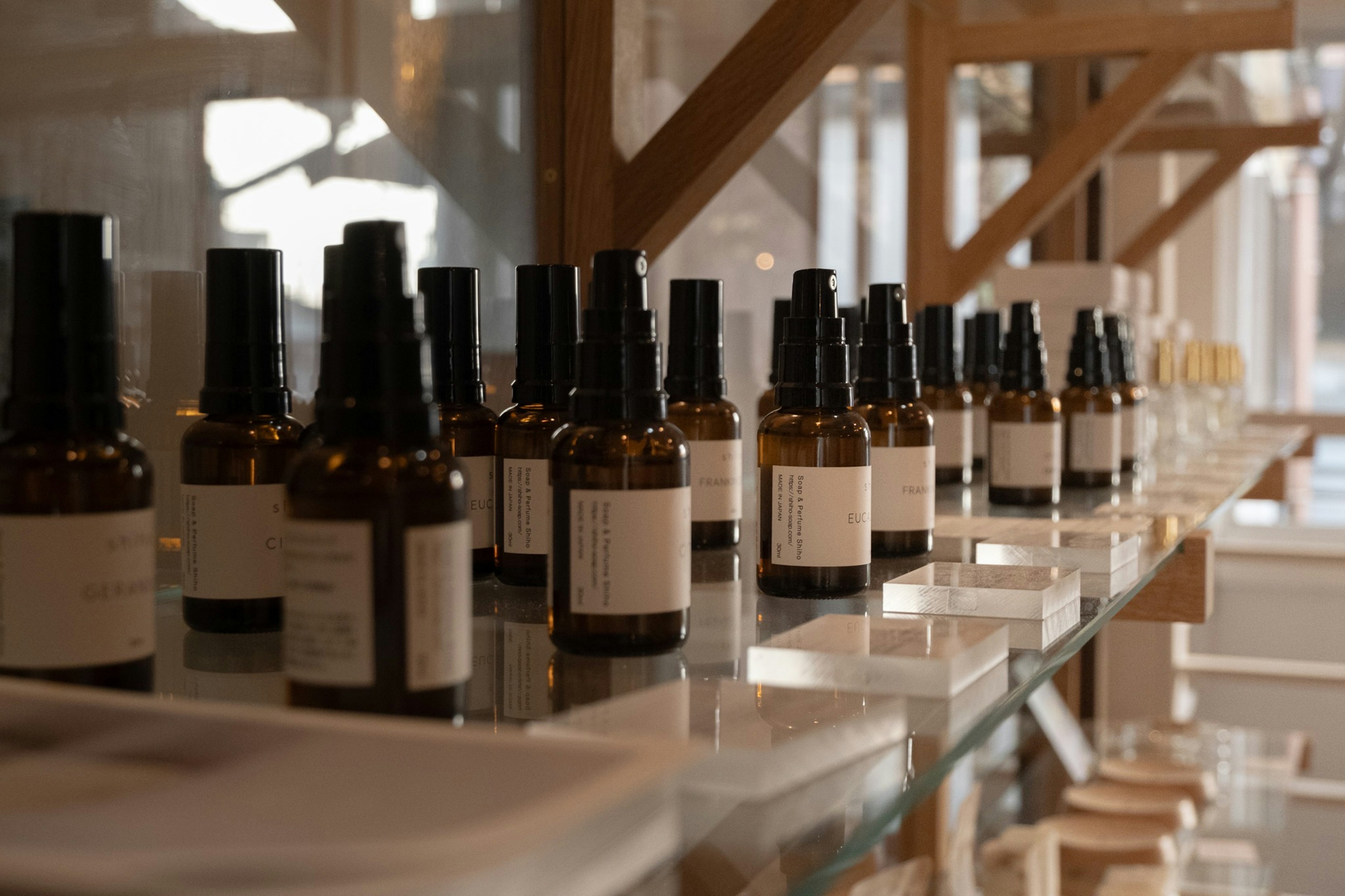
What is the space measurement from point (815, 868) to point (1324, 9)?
10.5ft

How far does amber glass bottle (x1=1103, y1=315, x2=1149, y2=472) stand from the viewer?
1413mm

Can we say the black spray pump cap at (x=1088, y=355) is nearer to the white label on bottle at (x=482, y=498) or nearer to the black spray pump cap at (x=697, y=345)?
the black spray pump cap at (x=697, y=345)

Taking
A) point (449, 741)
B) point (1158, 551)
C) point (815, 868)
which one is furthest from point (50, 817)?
point (1158, 551)

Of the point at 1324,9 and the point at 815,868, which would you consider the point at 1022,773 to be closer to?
the point at 1324,9

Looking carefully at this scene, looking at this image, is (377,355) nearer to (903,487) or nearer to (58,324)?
(58,324)

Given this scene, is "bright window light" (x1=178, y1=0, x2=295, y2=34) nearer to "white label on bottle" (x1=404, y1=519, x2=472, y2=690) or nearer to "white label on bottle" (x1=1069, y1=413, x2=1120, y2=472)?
"white label on bottle" (x1=404, y1=519, x2=472, y2=690)

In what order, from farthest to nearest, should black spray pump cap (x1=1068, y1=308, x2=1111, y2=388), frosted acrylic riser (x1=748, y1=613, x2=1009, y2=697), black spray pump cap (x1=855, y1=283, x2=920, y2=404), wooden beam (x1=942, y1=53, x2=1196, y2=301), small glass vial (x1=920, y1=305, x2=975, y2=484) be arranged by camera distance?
1. wooden beam (x1=942, y1=53, x2=1196, y2=301)
2. black spray pump cap (x1=1068, y1=308, x2=1111, y2=388)
3. small glass vial (x1=920, y1=305, x2=975, y2=484)
4. black spray pump cap (x1=855, y1=283, x2=920, y2=404)
5. frosted acrylic riser (x1=748, y1=613, x2=1009, y2=697)

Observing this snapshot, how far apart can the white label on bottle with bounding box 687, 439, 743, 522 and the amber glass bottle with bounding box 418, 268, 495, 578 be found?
0.16 meters

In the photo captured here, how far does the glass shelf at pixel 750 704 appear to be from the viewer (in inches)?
15.0

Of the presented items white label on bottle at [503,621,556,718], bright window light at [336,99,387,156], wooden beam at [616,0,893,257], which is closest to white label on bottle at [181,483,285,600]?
white label on bottle at [503,621,556,718]

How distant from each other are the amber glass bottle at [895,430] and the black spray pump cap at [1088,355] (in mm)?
482

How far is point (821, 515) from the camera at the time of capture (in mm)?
688

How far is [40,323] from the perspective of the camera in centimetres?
44

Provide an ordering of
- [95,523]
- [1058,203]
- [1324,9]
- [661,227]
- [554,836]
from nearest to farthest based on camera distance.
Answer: [554,836]
[95,523]
[661,227]
[1058,203]
[1324,9]
